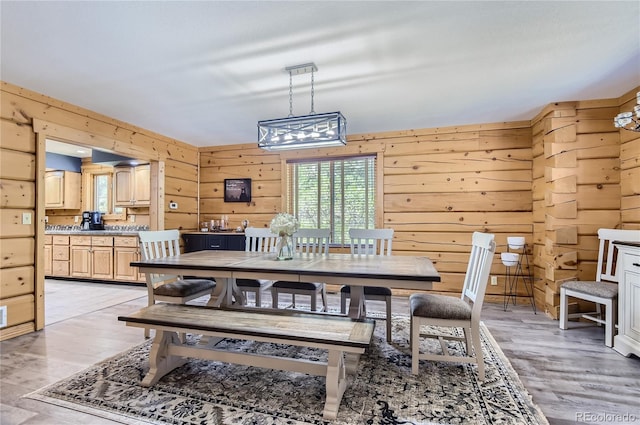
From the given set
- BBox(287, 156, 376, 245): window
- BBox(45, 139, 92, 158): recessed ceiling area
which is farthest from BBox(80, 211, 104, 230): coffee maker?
BBox(287, 156, 376, 245): window

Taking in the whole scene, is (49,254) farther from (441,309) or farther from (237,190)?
(441,309)

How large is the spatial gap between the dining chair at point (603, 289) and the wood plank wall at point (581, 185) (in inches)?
6.6

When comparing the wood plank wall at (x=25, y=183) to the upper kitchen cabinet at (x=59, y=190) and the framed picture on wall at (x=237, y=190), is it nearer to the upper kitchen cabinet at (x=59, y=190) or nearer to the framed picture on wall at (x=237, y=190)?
the framed picture on wall at (x=237, y=190)

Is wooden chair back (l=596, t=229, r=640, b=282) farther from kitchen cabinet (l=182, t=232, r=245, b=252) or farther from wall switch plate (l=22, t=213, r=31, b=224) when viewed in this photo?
wall switch plate (l=22, t=213, r=31, b=224)

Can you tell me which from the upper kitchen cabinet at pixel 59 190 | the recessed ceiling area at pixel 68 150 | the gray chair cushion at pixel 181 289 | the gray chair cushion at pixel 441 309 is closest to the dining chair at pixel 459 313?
the gray chair cushion at pixel 441 309

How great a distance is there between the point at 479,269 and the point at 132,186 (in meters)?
5.71

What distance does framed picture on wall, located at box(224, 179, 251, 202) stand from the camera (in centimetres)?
533

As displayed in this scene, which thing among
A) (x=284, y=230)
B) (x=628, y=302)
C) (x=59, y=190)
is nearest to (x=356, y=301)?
(x=284, y=230)

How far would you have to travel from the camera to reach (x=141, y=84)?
298cm

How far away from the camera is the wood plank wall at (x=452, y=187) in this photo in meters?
4.15

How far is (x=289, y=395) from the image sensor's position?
1.95 metres

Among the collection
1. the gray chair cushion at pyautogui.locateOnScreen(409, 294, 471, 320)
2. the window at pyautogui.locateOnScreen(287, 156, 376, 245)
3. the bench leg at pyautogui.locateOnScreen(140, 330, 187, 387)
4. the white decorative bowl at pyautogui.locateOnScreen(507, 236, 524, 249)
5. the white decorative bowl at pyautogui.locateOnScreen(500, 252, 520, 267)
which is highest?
the window at pyautogui.locateOnScreen(287, 156, 376, 245)

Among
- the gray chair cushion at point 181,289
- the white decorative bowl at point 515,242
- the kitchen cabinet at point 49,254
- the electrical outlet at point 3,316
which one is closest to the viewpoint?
the gray chair cushion at point 181,289

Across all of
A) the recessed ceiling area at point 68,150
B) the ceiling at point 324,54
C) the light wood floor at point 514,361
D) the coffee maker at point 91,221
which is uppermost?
the ceiling at point 324,54
